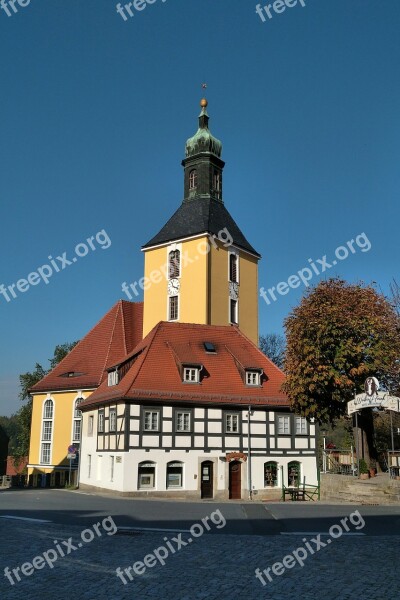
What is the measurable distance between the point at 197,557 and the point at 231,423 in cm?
2196

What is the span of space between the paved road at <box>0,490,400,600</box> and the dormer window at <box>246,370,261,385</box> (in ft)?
53.8

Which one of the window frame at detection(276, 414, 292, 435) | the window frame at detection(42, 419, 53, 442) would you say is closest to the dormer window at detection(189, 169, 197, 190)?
the window frame at detection(42, 419, 53, 442)

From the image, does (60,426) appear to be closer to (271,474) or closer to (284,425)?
(271,474)

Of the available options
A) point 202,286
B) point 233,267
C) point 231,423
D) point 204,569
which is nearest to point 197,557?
point 204,569

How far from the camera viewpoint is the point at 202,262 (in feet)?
150

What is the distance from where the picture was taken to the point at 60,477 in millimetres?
44031

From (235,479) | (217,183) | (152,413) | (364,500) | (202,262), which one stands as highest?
A: (217,183)

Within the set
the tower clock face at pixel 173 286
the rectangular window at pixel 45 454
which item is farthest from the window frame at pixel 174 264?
the rectangular window at pixel 45 454

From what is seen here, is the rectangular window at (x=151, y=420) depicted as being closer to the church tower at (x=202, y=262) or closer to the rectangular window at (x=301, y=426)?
the rectangular window at (x=301, y=426)

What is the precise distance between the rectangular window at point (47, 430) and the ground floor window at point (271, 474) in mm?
18164

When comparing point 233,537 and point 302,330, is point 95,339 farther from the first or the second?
point 233,537

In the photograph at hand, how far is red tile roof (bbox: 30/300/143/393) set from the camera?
44.3 metres

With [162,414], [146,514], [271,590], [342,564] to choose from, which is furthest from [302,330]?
[271,590]

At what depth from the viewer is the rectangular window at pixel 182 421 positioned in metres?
32.7
